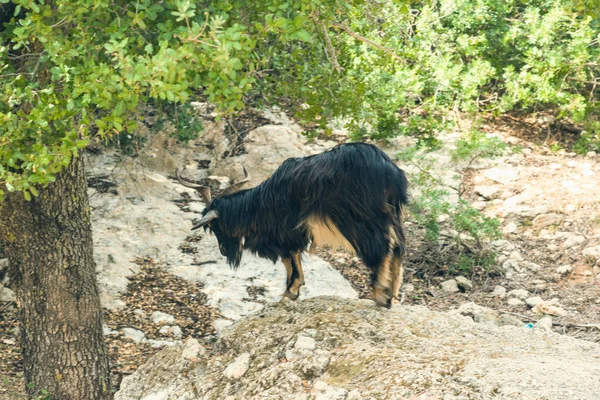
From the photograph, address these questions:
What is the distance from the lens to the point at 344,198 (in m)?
5.19

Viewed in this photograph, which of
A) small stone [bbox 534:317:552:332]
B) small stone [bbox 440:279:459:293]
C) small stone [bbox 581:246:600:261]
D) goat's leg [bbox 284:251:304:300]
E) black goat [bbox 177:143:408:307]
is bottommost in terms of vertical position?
small stone [bbox 440:279:459:293]

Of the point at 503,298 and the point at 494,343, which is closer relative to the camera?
the point at 494,343

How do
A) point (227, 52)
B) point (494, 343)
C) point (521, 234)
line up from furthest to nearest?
point (521, 234), point (494, 343), point (227, 52)

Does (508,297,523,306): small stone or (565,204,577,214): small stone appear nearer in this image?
(508,297,523,306): small stone

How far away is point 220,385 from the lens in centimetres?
459

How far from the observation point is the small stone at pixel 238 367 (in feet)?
15.1

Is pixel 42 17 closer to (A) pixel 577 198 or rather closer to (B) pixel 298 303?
(B) pixel 298 303

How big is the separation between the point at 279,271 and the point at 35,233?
3102 mm

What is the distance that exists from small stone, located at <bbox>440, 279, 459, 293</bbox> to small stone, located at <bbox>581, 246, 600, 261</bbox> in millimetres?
1476

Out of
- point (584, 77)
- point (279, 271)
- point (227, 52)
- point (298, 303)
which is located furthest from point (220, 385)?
point (584, 77)

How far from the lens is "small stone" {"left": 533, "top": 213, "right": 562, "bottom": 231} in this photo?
8680mm

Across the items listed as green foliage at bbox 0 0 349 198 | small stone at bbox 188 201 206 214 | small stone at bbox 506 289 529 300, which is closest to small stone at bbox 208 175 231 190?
small stone at bbox 188 201 206 214

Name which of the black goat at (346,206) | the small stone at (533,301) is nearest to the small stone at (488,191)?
the small stone at (533,301)

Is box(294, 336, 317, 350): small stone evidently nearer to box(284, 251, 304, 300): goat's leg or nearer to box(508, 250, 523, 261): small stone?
Answer: box(284, 251, 304, 300): goat's leg
